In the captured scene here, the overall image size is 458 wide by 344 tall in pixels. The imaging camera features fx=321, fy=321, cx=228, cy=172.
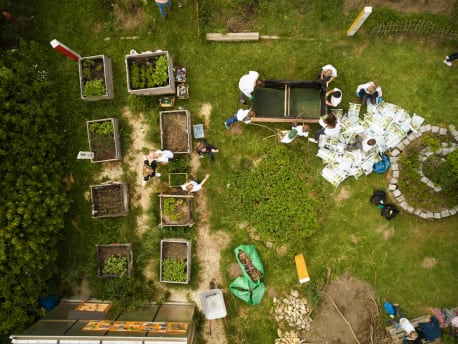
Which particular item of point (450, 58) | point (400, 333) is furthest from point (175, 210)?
point (450, 58)

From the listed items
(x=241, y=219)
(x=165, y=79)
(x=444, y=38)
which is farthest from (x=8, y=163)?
(x=444, y=38)

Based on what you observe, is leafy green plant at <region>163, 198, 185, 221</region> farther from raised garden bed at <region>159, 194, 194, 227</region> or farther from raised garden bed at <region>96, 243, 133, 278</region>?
raised garden bed at <region>96, 243, 133, 278</region>

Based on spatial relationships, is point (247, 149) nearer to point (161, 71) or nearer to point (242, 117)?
point (242, 117)

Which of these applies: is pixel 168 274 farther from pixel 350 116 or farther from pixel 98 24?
pixel 98 24

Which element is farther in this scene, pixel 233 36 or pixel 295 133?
pixel 233 36

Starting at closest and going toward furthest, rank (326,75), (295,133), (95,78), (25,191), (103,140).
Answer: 1. (25,191)
2. (326,75)
3. (295,133)
4. (103,140)
5. (95,78)

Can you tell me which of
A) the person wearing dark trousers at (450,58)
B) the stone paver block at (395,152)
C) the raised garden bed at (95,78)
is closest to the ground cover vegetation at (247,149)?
the person wearing dark trousers at (450,58)
